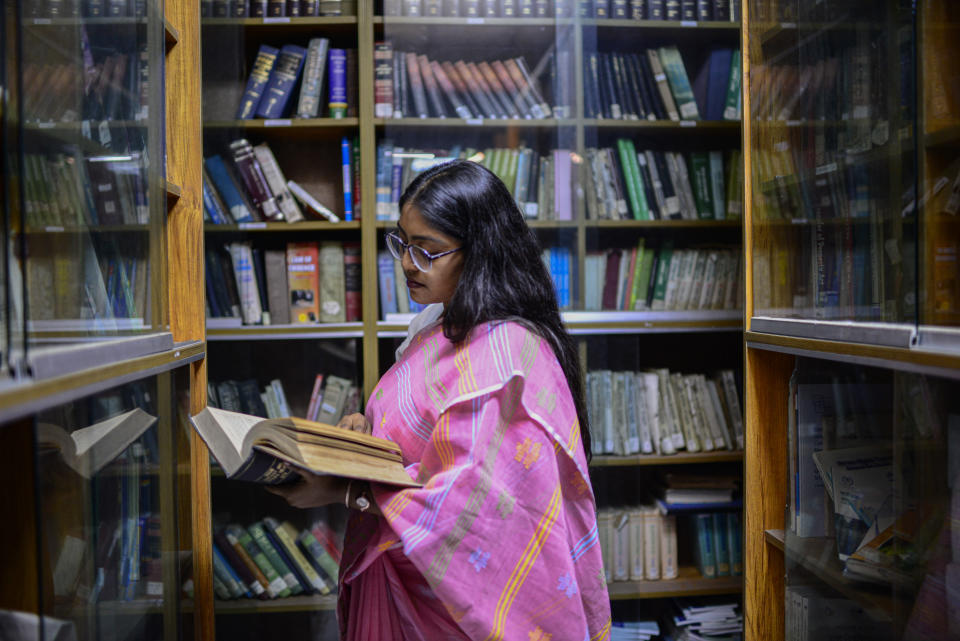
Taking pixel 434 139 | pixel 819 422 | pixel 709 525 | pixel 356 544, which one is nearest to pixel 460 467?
pixel 356 544

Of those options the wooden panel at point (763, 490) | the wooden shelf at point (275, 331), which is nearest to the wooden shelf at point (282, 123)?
the wooden shelf at point (275, 331)

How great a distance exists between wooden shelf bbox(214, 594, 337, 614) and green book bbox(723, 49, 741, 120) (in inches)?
84.4

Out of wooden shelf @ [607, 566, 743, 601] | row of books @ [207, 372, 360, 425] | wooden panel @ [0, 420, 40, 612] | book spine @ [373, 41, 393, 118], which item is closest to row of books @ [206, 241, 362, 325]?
row of books @ [207, 372, 360, 425]

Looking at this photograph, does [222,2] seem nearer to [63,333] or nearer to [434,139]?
[434,139]

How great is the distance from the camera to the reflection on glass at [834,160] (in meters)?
0.96

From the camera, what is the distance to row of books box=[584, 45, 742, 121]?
2.33 metres

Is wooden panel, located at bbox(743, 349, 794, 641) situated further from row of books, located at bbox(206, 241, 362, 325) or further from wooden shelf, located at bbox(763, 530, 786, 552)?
row of books, located at bbox(206, 241, 362, 325)

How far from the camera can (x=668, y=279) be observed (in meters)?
2.42

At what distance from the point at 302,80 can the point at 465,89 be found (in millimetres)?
554

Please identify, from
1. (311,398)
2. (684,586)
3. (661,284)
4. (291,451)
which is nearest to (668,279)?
(661,284)

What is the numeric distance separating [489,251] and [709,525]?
1.68 metres

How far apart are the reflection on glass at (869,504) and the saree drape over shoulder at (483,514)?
409mm

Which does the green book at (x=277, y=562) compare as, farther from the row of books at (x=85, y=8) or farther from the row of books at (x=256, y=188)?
the row of books at (x=85, y=8)

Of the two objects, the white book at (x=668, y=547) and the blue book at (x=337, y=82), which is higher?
the blue book at (x=337, y=82)
